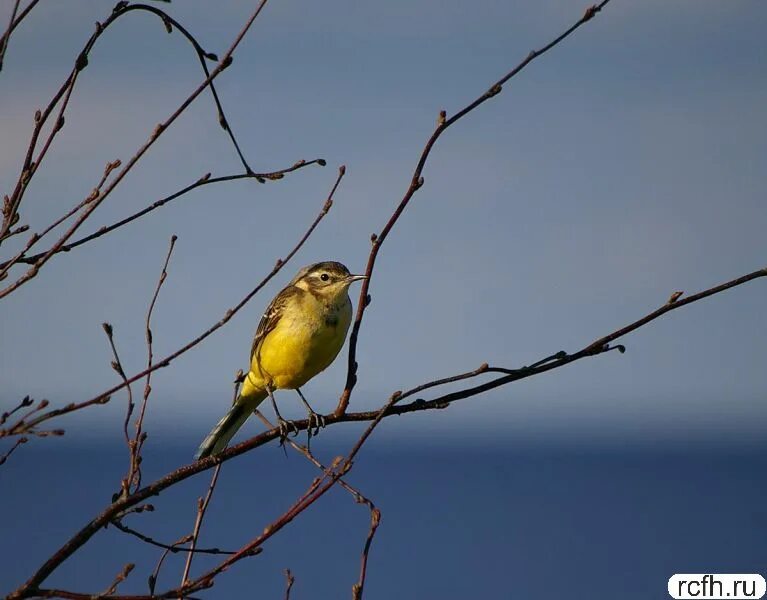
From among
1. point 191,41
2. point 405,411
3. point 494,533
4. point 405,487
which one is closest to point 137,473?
point 405,411

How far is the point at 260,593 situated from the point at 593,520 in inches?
1714

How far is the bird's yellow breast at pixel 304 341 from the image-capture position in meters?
8.52

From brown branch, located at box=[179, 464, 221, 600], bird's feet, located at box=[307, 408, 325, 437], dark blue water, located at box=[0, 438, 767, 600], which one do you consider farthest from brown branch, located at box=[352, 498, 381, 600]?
dark blue water, located at box=[0, 438, 767, 600]

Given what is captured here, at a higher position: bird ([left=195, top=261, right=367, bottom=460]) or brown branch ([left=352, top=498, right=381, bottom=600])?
bird ([left=195, top=261, right=367, bottom=460])

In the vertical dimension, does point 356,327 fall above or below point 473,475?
below

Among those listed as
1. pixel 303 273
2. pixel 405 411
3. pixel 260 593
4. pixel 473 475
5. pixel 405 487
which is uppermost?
pixel 473 475

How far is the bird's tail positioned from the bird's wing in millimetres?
520

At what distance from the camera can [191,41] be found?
456cm

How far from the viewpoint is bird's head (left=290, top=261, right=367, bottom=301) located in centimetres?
890

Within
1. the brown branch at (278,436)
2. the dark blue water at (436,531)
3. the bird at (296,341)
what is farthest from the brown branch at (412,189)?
the dark blue water at (436,531)

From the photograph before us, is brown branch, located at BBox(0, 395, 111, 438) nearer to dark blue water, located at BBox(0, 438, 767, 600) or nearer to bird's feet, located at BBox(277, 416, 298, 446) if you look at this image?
bird's feet, located at BBox(277, 416, 298, 446)

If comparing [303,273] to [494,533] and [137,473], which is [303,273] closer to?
[137,473]

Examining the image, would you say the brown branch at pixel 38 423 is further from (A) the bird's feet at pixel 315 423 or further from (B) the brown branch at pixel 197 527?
(A) the bird's feet at pixel 315 423

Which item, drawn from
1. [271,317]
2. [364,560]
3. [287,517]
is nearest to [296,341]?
[271,317]
